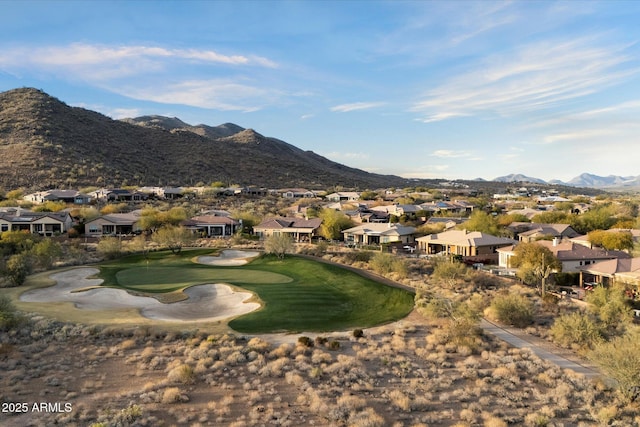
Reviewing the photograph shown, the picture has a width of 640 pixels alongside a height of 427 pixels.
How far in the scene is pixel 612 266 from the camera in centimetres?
4200

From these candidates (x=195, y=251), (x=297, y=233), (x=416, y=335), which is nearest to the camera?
(x=416, y=335)

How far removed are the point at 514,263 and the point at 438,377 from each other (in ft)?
92.2

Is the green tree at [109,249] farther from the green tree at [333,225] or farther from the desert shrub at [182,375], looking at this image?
the desert shrub at [182,375]

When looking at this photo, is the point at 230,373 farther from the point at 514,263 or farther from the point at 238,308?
the point at 514,263

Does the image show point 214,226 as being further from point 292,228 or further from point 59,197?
point 59,197

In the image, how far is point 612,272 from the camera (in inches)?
1615

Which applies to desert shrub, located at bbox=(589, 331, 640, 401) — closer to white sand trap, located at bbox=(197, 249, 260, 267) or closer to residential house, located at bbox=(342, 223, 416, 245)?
white sand trap, located at bbox=(197, 249, 260, 267)

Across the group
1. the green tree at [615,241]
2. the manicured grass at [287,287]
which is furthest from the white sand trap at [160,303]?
the green tree at [615,241]

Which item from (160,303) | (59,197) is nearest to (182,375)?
(160,303)

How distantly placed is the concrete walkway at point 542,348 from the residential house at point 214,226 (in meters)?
51.0

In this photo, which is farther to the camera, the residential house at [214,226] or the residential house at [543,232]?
the residential house at [214,226]

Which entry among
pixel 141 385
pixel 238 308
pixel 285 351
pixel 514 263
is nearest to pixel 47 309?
pixel 238 308

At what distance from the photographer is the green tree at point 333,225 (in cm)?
7138

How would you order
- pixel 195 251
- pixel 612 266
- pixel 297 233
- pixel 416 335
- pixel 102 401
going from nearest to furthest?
pixel 102 401 → pixel 416 335 → pixel 612 266 → pixel 195 251 → pixel 297 233
